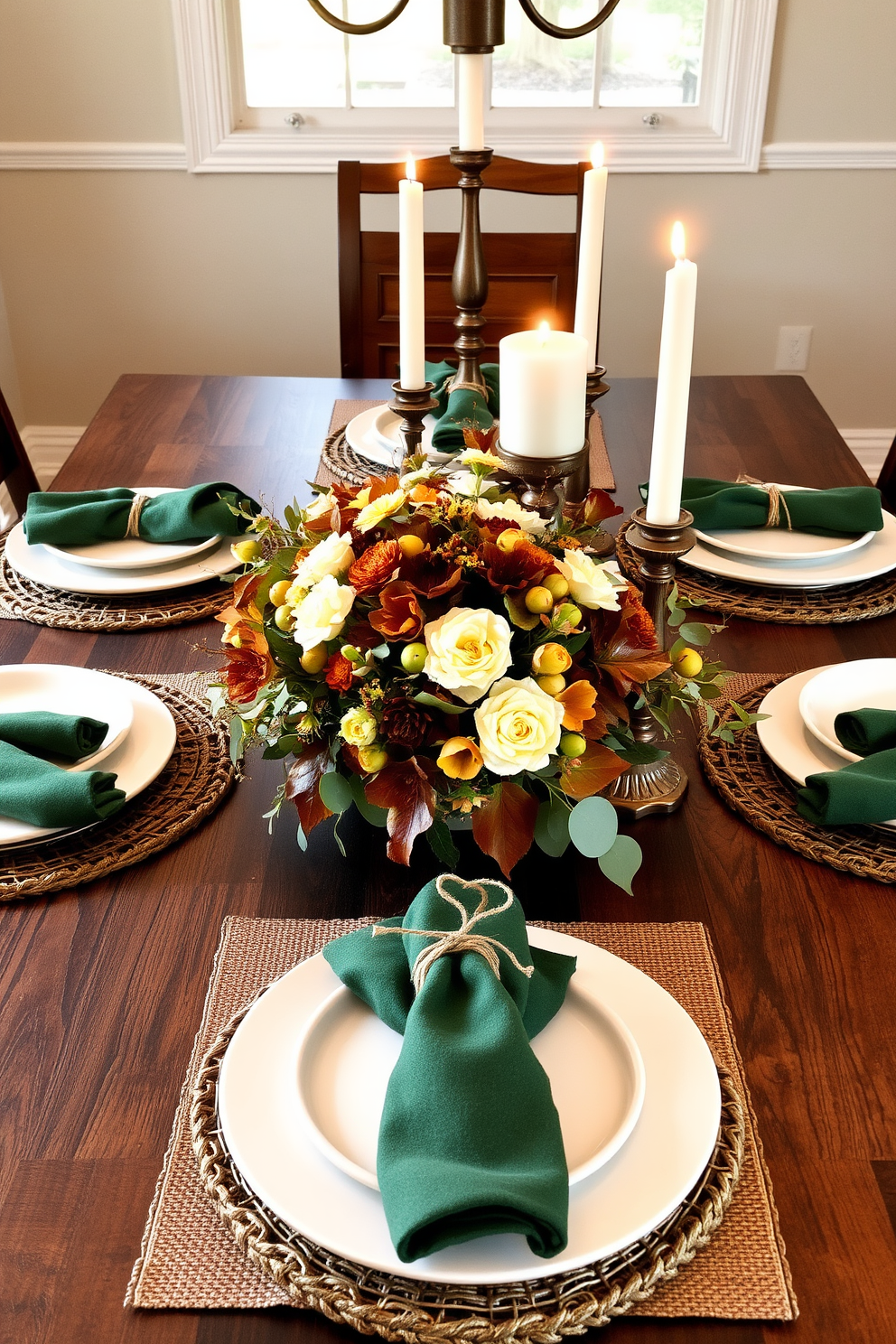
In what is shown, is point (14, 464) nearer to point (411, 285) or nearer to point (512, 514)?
point (411, 285)

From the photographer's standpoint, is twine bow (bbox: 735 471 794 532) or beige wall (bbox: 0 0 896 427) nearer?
twine bow (bbox: 735 471 794 532)

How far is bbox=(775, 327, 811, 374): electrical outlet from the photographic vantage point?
309 cm

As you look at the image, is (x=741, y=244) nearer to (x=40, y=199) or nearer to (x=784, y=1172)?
(x=40, y=199)

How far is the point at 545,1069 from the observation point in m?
0.66

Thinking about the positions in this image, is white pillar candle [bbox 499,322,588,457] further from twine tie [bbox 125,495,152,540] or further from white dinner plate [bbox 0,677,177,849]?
twine tie [bbox 125,495,152,540]

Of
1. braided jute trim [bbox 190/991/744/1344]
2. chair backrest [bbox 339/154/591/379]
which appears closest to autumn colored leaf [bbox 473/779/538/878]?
braided jute trim [bbox 190/991/744/1344]

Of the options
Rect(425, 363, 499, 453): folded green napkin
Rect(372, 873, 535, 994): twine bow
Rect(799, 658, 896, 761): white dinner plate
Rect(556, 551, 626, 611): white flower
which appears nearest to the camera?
Rect(372, 873, 535, 994): twine bow

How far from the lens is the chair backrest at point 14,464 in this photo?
174cm

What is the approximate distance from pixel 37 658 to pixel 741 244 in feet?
8.00

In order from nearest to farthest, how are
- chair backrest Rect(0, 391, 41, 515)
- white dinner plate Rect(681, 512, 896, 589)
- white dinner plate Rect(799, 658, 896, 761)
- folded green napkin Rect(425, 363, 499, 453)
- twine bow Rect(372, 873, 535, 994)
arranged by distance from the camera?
twine bow Rect(372, 873, 535, 994)
white dinner plate Rect(799, 658, 896, 761)
white dinner plate Rect(681, 512, 896, 589)
folded green napkin Rect(425, 363, 499, 453)
chair backrest Rect(0, 391, 41, 515)

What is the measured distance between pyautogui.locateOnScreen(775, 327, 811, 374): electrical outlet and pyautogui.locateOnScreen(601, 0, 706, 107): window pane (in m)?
0.64

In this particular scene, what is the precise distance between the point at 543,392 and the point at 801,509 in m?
0.54

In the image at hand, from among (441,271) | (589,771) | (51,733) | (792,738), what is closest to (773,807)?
(792,738)

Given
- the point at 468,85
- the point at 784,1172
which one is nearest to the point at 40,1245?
the point at 784,1172
